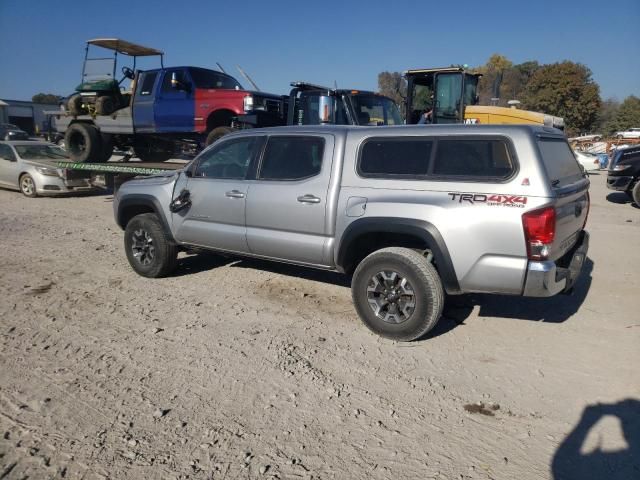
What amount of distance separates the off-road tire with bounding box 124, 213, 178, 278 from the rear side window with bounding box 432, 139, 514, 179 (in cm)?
336

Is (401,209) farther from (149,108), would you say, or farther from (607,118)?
(607,118)

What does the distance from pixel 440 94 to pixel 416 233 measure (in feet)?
24.4

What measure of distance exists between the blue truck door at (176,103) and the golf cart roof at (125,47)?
1384 mm

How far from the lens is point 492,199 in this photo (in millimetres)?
3676

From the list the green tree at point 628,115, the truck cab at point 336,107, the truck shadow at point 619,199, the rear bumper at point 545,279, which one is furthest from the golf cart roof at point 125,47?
the green tree at point 628,115

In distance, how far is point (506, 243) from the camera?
143 inches

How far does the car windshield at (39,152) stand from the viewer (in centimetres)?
1262

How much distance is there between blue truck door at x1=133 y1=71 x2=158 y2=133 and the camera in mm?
10383

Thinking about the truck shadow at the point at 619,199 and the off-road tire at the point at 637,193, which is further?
the truck shadow at the point at 619,199

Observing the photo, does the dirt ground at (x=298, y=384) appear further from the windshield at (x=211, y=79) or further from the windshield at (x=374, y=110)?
the windshield at (x=211, y=79)

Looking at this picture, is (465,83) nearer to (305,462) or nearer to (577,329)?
(577,329)

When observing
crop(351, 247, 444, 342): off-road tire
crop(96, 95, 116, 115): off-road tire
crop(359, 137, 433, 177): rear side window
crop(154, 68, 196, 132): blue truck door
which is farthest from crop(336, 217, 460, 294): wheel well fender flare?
crop(96, 95, 116, 115): off-road tire

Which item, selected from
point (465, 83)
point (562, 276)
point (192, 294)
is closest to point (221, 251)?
point (192, 294)

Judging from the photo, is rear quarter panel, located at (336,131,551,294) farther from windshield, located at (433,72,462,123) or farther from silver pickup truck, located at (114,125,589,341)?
windshield, located at (433,72,462,123)
